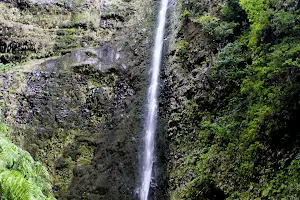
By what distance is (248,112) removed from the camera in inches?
253

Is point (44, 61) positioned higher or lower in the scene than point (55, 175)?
higher

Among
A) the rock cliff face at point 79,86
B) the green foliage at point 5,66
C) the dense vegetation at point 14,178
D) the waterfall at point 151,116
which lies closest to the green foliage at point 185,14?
the waterfall at point 151,116

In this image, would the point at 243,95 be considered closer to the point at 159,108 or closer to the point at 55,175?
the point at 159,108

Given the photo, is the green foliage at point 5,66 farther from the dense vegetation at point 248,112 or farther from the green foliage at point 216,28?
the green foliage at point 216,28

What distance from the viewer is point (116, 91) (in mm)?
10531

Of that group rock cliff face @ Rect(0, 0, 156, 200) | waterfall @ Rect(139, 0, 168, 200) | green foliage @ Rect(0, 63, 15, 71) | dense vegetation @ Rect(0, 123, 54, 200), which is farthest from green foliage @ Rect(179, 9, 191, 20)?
dense vegetation @ Rect(0, 123, 54, 200)

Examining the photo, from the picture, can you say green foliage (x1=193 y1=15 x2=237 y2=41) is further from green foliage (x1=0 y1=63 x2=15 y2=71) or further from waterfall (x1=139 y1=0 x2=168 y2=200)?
green foliage (x1=0 y1=63 x2=15 y2=71)

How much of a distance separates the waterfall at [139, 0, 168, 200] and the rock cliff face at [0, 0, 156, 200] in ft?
0.94

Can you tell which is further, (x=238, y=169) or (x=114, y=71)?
(x=114, y=71)

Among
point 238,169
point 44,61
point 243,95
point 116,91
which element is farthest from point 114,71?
point 238,169

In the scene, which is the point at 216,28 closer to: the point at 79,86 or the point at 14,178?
the point at 79,86

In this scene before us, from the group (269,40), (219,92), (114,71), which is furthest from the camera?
(114,71)

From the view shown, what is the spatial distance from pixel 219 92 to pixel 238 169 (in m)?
2.32

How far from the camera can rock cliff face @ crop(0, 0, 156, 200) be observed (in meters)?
9.05
